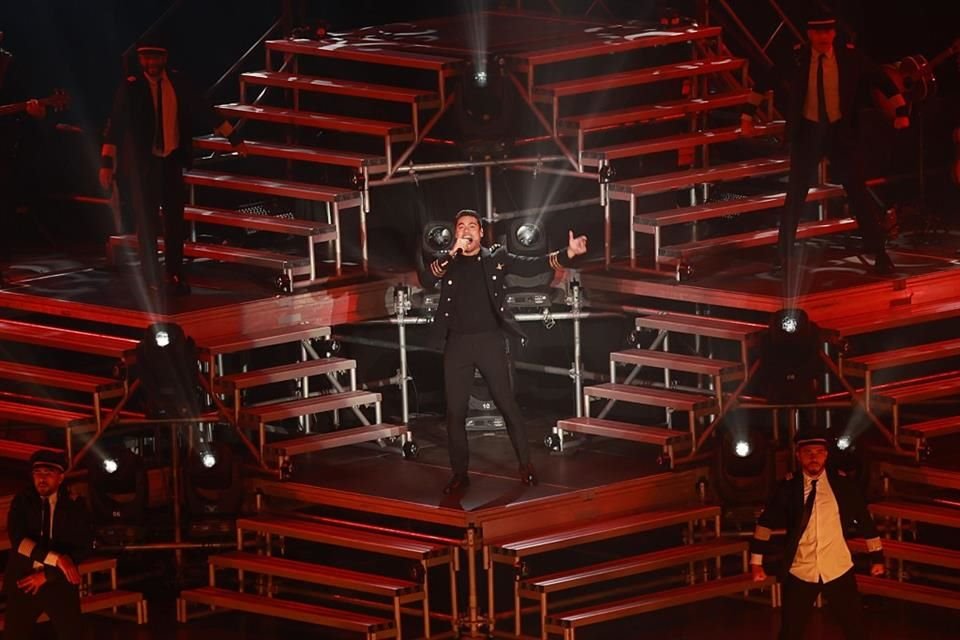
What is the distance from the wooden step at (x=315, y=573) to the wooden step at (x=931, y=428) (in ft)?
9.16

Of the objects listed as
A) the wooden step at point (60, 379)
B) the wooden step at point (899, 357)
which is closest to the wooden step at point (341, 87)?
the wooden step at point (60, 379)

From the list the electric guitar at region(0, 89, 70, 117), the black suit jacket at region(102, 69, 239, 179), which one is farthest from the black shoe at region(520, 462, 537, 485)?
the electric guitar at region(0, 89, 70, 117)

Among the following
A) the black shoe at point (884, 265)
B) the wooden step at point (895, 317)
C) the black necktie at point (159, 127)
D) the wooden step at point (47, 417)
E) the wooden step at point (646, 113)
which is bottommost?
the wooden step at point (47, 417)

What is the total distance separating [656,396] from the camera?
12.6 metres

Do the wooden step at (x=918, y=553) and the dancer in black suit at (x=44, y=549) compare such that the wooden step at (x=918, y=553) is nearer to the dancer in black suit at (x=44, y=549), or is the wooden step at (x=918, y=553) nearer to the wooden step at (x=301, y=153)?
the wooden step at (x=301, y=153)

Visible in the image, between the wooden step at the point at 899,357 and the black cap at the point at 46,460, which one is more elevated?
the black cap at the point at 46,460

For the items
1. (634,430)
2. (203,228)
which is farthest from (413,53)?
(634,430)

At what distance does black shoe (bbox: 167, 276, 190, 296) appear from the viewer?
1341 centimetres

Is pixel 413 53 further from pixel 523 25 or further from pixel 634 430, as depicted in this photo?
pixel 634 430

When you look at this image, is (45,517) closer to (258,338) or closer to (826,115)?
(258,338)

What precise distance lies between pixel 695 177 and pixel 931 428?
2.32m

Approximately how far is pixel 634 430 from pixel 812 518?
2.31 metres

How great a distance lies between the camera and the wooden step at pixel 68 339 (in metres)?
12.8

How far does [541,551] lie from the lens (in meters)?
11.7
